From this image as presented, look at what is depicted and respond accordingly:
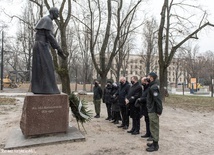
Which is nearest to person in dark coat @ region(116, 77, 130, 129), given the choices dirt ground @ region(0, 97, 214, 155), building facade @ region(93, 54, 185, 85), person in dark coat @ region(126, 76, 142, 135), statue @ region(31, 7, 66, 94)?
dirt ground @ region(0, 97, 214, 155)

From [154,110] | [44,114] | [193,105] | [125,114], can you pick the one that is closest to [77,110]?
[44,114]

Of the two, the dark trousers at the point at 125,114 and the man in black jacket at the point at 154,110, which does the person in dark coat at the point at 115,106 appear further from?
the man in black jacket at the point at 154,110

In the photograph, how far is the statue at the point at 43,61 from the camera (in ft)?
19.9

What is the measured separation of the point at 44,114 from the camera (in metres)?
5.71

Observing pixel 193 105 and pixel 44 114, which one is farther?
pixel 193 105

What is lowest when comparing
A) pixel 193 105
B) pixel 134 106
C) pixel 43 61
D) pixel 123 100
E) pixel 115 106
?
pixel 193 105

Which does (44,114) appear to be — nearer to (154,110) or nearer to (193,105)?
(154,110)

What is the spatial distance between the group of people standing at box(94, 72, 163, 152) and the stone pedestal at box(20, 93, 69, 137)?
2.05 metres

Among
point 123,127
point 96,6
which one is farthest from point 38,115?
point 96,6

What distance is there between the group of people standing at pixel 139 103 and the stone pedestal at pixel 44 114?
2.05 meters

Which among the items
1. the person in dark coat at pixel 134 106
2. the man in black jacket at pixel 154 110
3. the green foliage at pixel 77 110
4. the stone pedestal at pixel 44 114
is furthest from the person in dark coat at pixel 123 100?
the stone pedestal at pixel 44 114

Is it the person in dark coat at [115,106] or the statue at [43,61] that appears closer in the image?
the statue at [43,61]

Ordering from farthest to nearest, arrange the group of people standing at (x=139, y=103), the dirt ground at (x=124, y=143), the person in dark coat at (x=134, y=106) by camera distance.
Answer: the person in dark coat at (x=134, y=106), the group of people standing at (x=139, y=103), the dirt ground at (x=124, y=143)

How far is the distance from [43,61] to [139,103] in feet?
9.92
